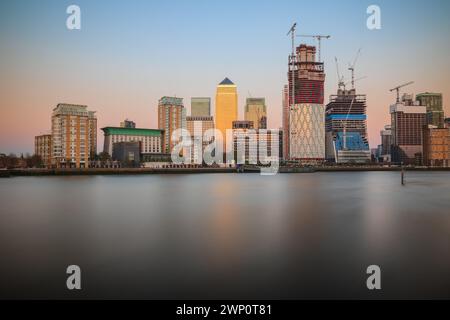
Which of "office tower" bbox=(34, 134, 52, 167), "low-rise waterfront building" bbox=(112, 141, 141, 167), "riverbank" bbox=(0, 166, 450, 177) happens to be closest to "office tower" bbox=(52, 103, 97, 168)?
"office tower" bbox=(34, 134, 52, 167)

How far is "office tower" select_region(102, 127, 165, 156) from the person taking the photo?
17450cm

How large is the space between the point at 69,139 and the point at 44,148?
29.5 metres

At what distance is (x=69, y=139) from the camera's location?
5325 inches

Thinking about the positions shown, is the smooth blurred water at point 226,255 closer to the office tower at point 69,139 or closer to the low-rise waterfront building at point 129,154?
the office tower at point 69,139

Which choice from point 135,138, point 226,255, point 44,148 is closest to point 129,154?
point 135,138

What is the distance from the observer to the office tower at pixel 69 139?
13538 centimetres

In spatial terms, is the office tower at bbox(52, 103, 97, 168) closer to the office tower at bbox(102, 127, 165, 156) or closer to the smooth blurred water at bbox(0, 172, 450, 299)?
the office tower at bbox(102, 127, 165, 156)

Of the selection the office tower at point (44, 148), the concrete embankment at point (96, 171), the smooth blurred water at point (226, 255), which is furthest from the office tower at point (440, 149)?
the office tower at point (44, 148)

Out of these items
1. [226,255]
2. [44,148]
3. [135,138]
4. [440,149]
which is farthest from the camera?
[440,149]

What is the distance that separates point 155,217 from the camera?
81.3 feet

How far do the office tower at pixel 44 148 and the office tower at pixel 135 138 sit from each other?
29226 millimetres

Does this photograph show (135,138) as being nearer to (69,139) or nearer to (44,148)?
(44,148)
